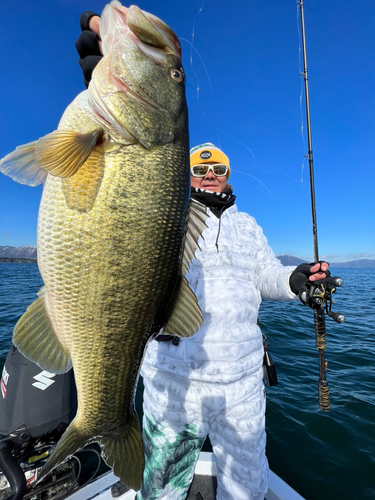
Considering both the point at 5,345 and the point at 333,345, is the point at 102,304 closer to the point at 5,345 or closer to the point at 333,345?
the point at 5,345

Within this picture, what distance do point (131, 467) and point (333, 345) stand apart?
349 inches

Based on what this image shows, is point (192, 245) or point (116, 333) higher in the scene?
point (192, 245)

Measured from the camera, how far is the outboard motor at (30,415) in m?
2.54

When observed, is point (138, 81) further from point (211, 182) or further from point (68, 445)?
point (68, 445)

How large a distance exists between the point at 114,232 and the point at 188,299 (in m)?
0.64

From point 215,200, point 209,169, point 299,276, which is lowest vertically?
point 299,276

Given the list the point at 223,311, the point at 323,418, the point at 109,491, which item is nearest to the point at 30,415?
the point at 109,491

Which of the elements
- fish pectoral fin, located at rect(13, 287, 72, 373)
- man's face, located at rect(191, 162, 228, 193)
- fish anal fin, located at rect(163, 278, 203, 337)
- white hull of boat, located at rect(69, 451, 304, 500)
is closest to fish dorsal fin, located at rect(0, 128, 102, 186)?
fish pectoral fin, located at rect(13, 287, 72, 373)

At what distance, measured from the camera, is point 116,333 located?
1.48 m

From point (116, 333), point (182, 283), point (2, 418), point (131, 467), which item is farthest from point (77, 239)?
point (2, 418)

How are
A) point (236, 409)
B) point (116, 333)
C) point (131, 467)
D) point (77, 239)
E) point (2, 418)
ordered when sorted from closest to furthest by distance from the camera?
point (77, 239) < point (116, 333) < point (131, 467) < point (236, 409) < point (2, 418)

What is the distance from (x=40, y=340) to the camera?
Result: 5.09ft

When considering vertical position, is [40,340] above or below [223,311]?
below

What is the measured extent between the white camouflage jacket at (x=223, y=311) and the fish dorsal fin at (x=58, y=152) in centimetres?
130
